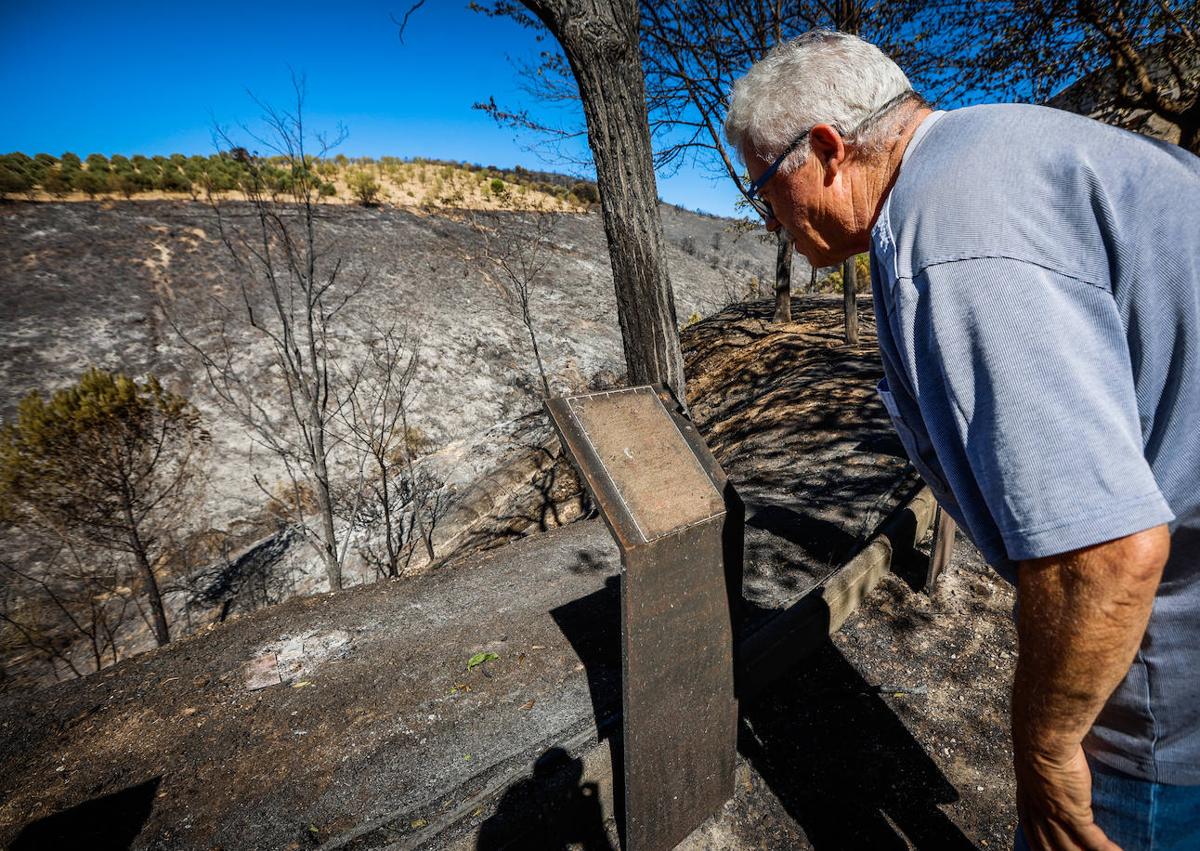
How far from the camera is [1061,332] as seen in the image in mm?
702

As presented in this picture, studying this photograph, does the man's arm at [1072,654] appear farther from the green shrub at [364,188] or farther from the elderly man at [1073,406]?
the green shrub at [364,188]

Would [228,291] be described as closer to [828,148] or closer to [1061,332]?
[828,148]

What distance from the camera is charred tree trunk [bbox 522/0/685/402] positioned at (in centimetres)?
354

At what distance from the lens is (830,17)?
795 cm

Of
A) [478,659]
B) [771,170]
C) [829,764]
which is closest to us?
[771,170]

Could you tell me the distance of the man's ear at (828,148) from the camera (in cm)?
107

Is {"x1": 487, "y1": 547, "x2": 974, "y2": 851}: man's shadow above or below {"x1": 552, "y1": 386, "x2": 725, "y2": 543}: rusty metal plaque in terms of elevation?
below

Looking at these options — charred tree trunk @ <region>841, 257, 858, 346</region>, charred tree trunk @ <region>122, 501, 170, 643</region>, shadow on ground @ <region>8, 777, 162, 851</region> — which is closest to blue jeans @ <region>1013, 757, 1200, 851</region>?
shadow on ground @ <region>8, 777, 162, 851</region>

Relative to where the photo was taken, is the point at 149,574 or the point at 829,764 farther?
the point at 149,574

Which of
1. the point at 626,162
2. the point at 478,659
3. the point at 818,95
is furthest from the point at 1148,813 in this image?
the point at 626,162

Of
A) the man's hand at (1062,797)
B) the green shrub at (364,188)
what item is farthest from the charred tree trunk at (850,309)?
the green shrub at (364,188)

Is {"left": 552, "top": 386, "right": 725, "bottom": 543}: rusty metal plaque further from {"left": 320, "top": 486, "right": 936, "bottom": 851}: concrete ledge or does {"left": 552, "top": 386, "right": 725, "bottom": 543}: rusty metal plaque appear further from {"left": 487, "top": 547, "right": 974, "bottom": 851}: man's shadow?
{"left": 487, "top": 547, "right": 974, "bottom": 851}: man's shadow

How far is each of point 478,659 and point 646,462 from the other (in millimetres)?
2498

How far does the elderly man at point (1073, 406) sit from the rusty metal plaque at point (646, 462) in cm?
89
